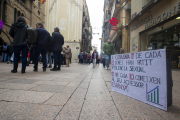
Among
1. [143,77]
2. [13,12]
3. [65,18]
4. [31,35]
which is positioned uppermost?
[65,18]

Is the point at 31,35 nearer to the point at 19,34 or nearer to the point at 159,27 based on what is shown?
the point at 19,34

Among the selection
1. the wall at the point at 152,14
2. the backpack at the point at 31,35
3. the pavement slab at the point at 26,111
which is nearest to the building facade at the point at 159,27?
the wall at the point at 152,14

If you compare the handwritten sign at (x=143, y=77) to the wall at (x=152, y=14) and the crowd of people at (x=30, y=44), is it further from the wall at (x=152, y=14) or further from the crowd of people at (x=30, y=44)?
the wall at (x=152, y=14)

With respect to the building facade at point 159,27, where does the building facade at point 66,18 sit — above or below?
above

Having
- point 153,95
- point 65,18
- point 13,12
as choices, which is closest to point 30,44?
point 153,95

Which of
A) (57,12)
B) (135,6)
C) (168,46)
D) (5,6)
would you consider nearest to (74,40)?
(57,12)

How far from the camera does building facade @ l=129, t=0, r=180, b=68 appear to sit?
24.0 feet

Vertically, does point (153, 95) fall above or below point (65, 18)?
below

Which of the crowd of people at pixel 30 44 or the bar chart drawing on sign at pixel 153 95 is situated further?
the crowd of people at pixel 30 44

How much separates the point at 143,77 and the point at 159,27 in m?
8.06

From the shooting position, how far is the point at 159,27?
28.2ft

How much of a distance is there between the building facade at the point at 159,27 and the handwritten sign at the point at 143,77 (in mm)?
4783

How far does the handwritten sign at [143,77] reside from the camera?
1668mm

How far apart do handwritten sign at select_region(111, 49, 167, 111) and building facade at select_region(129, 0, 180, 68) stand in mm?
4783
